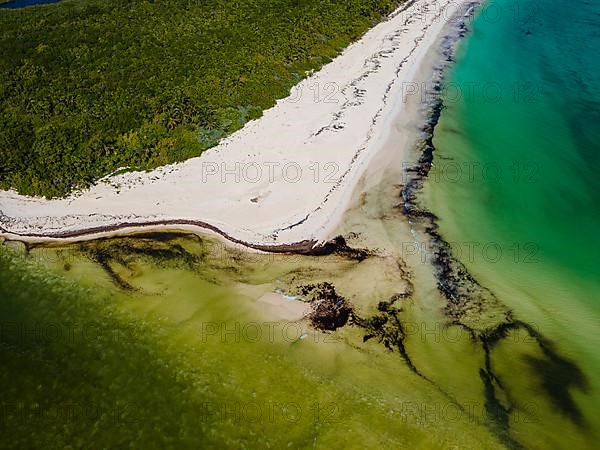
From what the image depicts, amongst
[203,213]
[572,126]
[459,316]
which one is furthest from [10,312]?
[572,126]

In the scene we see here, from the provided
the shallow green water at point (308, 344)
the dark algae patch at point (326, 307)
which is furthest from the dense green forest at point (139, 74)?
the dark algae patch at point (326, 307)

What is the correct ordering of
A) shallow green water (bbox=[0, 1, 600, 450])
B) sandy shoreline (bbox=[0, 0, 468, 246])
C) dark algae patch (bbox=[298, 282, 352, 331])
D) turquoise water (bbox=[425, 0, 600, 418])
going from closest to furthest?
shallow green water (bbox=[0, 1, 600, 450]) < dark algae patch (bbox=[298, 282, 352, 331]) < turquoise water (bbox=[425, 0, 600, 418]) < sandy shoreline (bbox=[0, 0, 468, 246])

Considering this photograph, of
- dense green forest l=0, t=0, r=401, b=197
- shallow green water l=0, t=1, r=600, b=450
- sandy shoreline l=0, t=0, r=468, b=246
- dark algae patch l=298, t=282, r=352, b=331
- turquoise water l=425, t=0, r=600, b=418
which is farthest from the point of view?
dense green forest l=0, t=0, r=401, b=197

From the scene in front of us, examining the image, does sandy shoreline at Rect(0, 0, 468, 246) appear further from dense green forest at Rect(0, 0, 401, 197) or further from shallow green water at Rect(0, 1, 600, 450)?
dense green forest at Rect(0, 0, 401, 197)

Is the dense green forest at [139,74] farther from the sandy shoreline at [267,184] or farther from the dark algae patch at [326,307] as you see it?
the dark algae patch at [326,307]

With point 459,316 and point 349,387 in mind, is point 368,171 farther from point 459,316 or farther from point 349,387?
point 349,387

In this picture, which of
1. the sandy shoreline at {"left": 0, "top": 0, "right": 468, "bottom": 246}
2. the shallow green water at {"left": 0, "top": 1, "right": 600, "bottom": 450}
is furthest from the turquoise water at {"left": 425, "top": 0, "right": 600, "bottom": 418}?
the sandy shoreline at {"left": 0, "top": 0, "right": 468, "bottom": 246}

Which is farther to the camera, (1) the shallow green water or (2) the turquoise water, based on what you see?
(2) the turquoise water
